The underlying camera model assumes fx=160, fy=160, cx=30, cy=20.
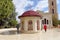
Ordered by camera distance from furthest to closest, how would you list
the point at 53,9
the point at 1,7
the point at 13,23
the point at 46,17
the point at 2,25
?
the point at 53,9 → the point at 13,23 → the point at 2,25 → the point at 46,17 → the point at 1,7

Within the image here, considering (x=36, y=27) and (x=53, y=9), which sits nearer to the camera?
(x=36, y=27)

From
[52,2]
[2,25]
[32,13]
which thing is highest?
[52,2]

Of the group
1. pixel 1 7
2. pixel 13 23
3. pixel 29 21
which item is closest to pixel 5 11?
pixel 1 7

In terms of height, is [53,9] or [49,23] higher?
[53,9]

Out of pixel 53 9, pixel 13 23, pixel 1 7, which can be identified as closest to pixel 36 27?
pixel 1 7

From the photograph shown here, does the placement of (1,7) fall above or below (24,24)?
above

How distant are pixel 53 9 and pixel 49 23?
17.9m

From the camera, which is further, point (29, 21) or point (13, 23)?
point (13, 23)

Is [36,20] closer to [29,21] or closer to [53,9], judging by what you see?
[29,21]

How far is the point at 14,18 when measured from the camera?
56.2m

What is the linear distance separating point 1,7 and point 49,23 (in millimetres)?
18954

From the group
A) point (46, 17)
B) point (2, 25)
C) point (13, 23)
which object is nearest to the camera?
point (46, 17)

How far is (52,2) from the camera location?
61.3m

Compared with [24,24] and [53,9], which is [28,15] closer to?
[24,24]
